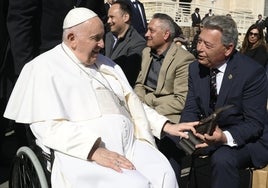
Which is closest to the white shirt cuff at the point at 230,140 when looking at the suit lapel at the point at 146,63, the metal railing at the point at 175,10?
the suit lapel at the point at 146,63

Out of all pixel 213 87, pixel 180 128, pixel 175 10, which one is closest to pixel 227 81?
pixel 213 87

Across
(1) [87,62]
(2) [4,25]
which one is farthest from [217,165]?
(2) [4,25]

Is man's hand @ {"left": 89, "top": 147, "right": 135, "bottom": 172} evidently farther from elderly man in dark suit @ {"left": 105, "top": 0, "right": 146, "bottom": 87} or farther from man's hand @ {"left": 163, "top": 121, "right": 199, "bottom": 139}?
elderly man in dark suit @ {"left": 105, "top": 0, "right": 146, "bottom": 87}

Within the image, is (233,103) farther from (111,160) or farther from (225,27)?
(111,160)

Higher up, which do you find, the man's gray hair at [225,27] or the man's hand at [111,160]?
the man's gray hair at [225,27]

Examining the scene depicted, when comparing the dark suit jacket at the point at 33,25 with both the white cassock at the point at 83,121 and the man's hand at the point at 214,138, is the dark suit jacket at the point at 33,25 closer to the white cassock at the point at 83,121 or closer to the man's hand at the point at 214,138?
the white cassock at the point at 83,121

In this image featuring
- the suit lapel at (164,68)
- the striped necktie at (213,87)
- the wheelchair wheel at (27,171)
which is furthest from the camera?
the suit lapel at (164,68)

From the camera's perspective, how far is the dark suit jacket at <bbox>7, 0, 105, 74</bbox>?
4.27 meters

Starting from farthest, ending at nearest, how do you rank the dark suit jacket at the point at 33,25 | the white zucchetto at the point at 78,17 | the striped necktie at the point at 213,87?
the dark suit jacket at the point at 33,25, the striped necktie at the point at 213,87, the white zucchetto at the point at 78,17

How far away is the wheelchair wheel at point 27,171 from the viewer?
3.24 m

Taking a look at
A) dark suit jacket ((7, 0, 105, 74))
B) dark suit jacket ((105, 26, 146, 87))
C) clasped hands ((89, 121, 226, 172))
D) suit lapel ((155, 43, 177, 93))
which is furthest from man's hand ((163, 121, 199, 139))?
dark suit jacket ((7, 0, 105, 74))

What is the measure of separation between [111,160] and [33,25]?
174 cm

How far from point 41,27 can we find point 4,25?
1.46ft

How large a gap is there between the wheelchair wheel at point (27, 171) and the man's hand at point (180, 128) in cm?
96
